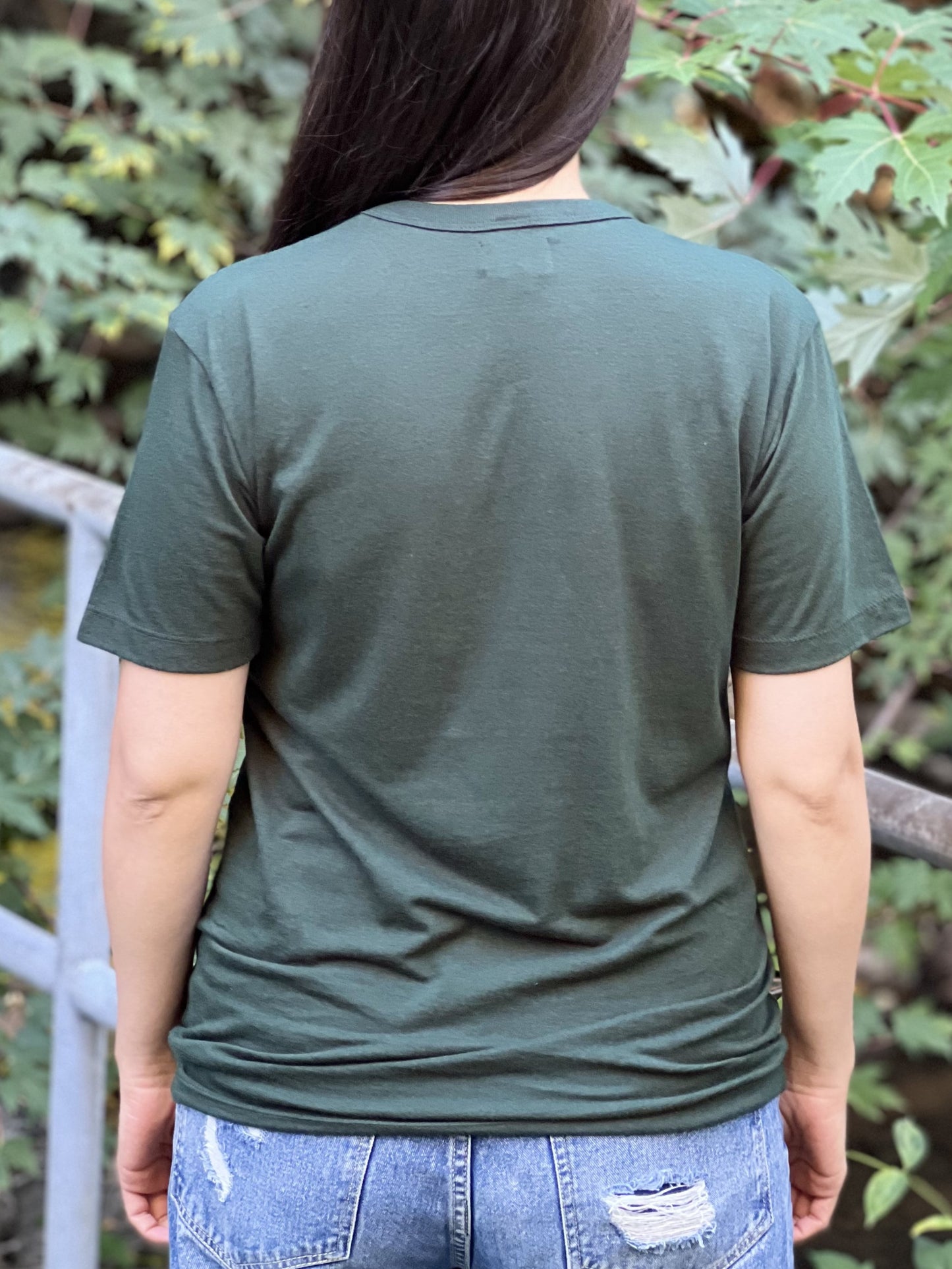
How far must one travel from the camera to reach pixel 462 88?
3.11 ft

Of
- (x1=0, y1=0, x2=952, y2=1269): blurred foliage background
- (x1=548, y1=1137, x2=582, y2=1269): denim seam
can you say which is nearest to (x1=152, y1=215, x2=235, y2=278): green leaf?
(x1=0, y1=0, x2=952, y2=1269): blurred foliage background

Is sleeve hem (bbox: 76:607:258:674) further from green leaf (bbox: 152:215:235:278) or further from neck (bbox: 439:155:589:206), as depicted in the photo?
green leaf (bbox: 152:215:235:278)

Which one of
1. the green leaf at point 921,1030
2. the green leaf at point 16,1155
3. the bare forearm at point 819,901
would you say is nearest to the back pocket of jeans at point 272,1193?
the bare forearm at point 819,901

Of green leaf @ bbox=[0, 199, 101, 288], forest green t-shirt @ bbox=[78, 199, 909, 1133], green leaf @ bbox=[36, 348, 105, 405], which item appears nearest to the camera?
forest green t-shirt @ bbox=[78, 199, 909, 1133]

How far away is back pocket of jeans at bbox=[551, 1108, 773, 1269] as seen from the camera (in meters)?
0.95

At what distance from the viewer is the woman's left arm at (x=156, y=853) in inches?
39.6

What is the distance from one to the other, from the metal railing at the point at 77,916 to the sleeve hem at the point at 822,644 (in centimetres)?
87

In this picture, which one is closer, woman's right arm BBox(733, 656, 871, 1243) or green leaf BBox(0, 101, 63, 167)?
woman's right arm BBox(733, 656, 871, 1243)

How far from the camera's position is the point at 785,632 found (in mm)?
1002

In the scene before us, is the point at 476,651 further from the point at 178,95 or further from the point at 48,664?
the point at 178,95

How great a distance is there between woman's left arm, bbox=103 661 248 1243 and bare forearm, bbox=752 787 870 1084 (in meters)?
0.42

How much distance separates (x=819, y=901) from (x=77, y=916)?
987 millimetres

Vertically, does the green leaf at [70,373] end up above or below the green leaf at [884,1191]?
below

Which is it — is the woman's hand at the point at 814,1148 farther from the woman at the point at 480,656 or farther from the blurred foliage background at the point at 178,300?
the blurred foliage background at the point at 178,300
